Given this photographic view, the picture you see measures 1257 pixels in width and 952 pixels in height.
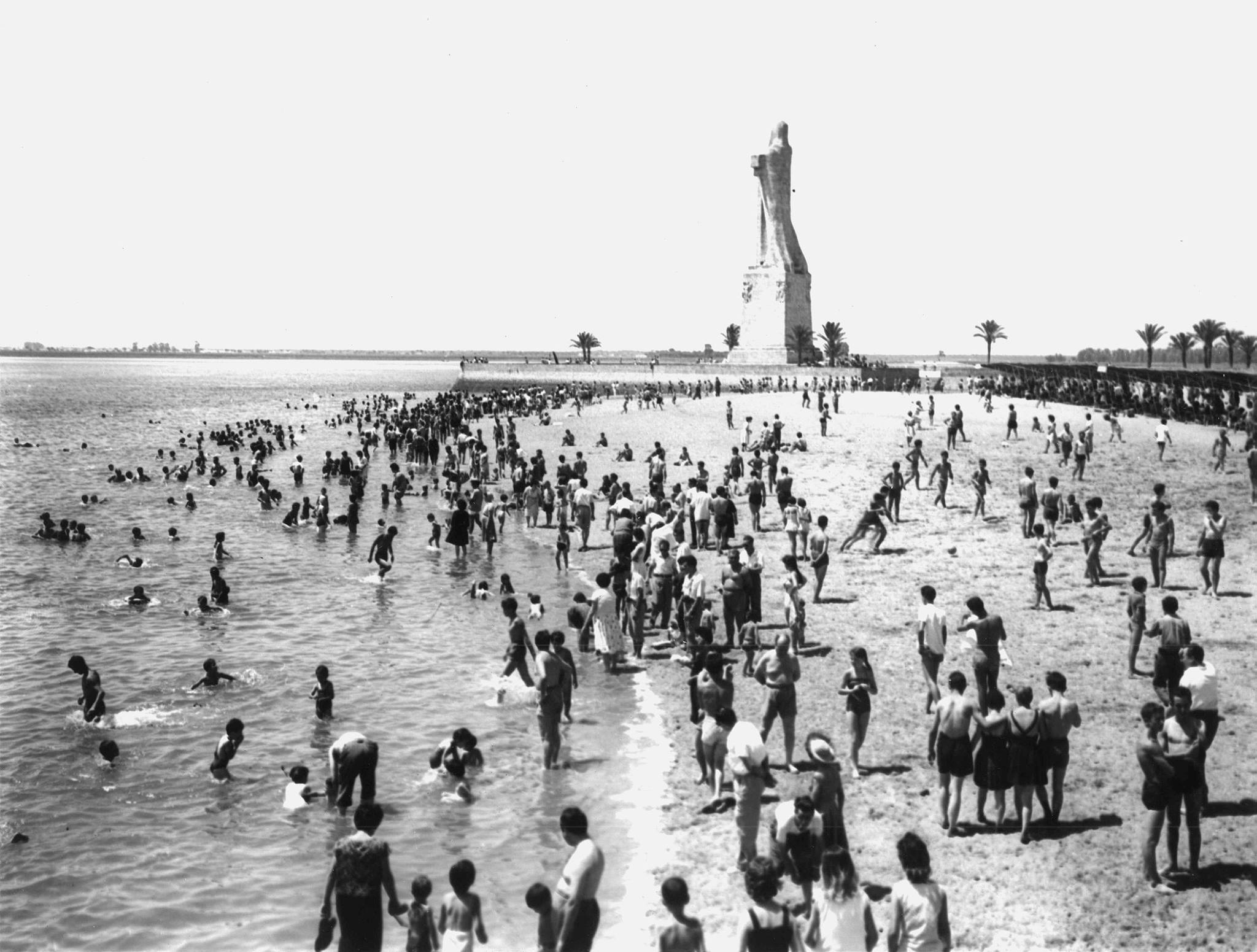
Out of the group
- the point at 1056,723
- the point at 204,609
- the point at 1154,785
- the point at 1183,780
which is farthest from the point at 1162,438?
the point at 204,609

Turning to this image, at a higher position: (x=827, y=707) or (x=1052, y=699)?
(x=1052, y=699)

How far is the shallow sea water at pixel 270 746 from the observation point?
902 centimetres

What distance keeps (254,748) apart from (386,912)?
4.37 meters

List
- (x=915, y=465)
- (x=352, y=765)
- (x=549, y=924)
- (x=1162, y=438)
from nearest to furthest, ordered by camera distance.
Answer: (x=549, y=924) < (x=352, y=765) < (x=915, y=465) < (x=1162, y=438)

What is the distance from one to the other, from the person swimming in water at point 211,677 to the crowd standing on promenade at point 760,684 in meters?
0.04

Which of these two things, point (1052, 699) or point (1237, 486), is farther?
point (1237, 486)

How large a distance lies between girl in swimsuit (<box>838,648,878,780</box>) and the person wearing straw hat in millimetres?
1997

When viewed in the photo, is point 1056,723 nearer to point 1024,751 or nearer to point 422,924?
point 1024,751

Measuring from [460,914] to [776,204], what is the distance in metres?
92.1

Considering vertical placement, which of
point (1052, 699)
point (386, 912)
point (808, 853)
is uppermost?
point (1052, 699)

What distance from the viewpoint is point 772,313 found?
9244 centimetres

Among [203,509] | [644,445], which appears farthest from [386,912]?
[644,445]

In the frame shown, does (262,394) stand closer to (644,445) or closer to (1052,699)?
(644,445)

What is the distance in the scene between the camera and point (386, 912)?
8969 mm
